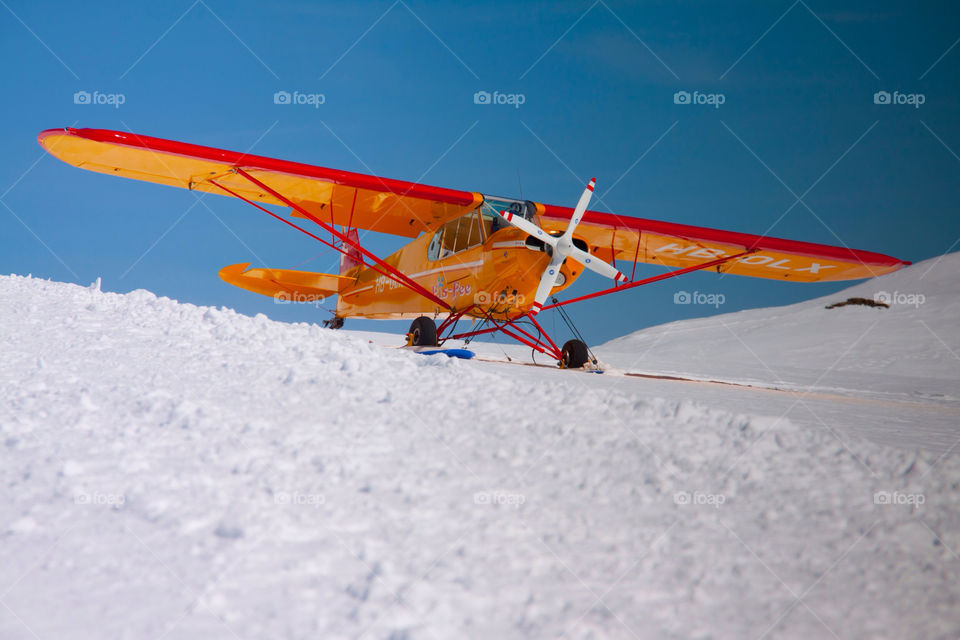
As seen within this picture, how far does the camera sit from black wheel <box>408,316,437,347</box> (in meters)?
9.91

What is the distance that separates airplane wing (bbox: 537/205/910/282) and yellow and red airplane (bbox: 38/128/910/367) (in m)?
0.03

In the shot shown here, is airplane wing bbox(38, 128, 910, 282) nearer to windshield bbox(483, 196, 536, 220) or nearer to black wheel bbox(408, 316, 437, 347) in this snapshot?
windshield bbox(483, 196, 536, 220)

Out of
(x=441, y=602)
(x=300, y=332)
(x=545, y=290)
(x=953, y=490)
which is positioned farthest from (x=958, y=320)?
(x=441, y=602)

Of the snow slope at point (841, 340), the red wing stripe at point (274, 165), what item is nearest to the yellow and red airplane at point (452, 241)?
the red wing stripe at point (274, 165)

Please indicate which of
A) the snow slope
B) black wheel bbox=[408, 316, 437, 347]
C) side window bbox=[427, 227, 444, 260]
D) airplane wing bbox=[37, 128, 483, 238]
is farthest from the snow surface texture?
the snow slope

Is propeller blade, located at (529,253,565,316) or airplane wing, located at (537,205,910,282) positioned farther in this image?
airplane wing, located at (537,205,910,282)

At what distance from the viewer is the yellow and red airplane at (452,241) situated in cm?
942

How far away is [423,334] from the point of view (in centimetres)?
992

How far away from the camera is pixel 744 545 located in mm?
3230

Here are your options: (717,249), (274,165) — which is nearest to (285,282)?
(274,165)

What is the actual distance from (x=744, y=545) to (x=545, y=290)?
6586 millimetres

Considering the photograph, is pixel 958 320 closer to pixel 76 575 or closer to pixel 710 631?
pixel 710 631

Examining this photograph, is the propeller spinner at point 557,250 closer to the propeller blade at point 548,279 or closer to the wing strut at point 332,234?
the propeller blade at point 548,279

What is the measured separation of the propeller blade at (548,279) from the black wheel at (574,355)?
108 cm
